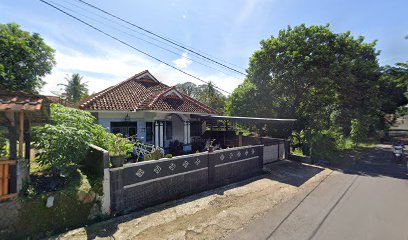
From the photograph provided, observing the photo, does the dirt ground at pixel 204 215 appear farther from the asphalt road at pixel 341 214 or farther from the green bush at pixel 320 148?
the green bush at pixel 320 148

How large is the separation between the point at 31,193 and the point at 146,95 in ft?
34.4

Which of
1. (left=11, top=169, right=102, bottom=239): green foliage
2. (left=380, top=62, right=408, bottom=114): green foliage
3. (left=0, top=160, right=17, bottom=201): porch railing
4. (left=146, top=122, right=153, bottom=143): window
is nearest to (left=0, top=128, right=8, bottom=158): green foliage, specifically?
(left=0, top=160, right=17, bottom=201): porch railing

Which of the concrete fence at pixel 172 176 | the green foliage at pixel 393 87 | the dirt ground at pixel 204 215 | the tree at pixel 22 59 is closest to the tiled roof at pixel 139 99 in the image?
the tree at pixel 22 59

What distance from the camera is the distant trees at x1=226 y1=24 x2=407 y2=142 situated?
50.3ft

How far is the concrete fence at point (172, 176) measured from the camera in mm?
5785

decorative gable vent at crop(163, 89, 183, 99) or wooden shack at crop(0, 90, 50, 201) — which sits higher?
decorative gable vent at crop(163, 89, 183, 99)

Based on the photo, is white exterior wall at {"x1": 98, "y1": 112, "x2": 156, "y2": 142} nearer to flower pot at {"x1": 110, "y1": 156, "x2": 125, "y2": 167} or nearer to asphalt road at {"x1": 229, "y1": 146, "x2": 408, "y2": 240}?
flower pot at {"x1": 110, "y1": 156, "x2": 125, "y2": 167}

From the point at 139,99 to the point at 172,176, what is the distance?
26.5ft

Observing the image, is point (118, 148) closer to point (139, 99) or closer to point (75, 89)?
point (139, 99)

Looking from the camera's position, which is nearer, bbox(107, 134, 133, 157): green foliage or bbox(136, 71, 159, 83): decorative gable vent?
bbox(107, 134, 133, 157): green foliage

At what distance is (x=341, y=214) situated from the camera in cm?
597

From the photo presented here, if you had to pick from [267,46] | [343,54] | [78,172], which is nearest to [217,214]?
[78,172]

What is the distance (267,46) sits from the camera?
55.5ft

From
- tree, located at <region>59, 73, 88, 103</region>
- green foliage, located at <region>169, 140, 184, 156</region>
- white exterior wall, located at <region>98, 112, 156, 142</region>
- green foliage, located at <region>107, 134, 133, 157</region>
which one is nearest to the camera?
green foliage, located at <region>107, 134, 133, 157</region>
